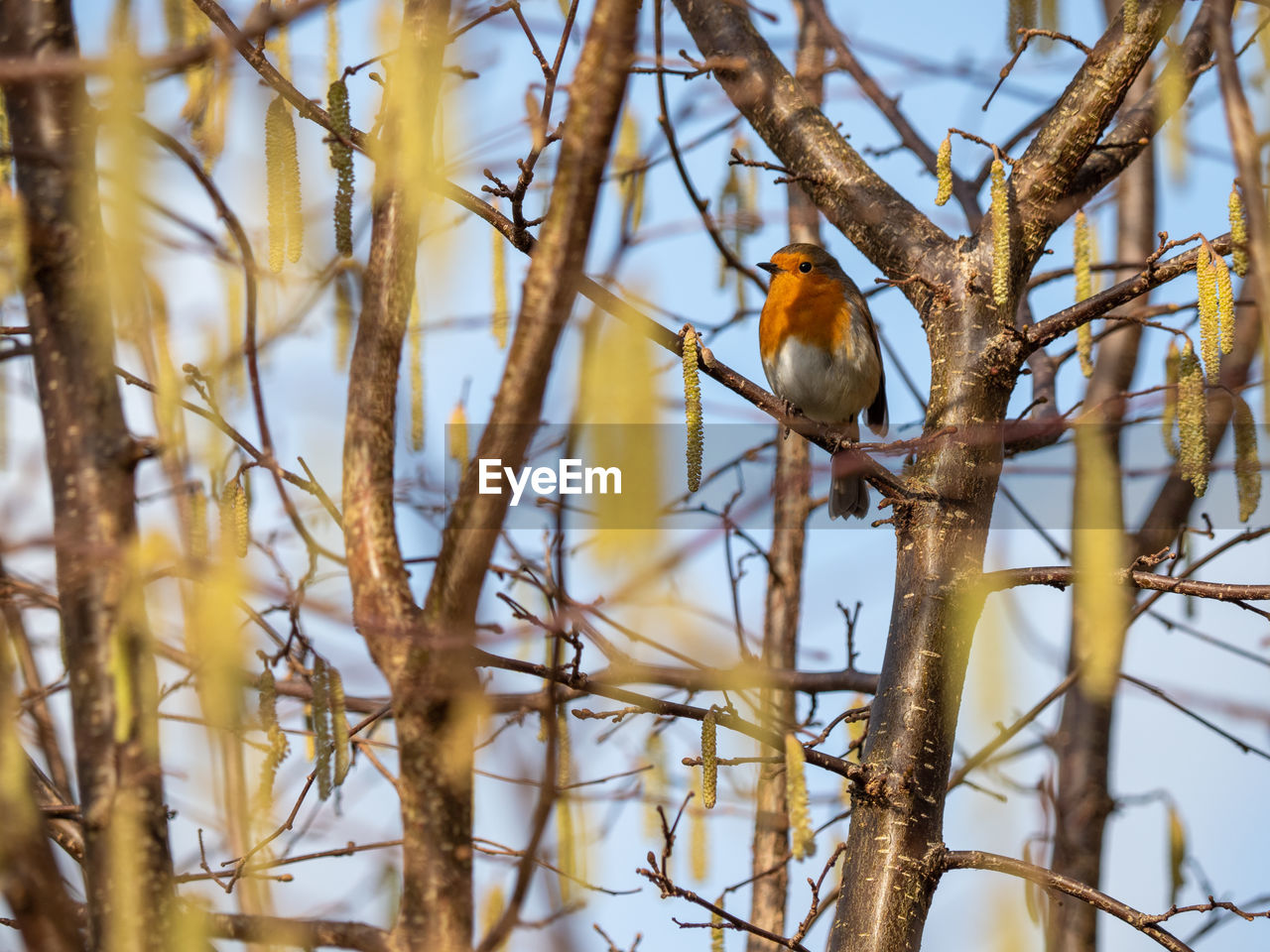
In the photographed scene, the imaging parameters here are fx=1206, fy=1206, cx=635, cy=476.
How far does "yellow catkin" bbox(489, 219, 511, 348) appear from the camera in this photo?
2.48 m

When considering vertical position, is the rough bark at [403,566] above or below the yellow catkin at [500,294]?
below

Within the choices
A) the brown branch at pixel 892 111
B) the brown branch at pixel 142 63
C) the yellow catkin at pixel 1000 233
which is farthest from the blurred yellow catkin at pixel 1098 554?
the brown branch at pixel 892 111

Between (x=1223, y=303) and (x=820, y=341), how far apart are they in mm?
2596

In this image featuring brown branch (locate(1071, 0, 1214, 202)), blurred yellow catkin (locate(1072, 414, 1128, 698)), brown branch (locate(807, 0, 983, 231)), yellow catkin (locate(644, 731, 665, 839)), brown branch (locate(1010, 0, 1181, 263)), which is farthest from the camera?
brown branch (locate(807, 0, 983, 231))

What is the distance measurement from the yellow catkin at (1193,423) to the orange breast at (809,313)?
2344 millimetres

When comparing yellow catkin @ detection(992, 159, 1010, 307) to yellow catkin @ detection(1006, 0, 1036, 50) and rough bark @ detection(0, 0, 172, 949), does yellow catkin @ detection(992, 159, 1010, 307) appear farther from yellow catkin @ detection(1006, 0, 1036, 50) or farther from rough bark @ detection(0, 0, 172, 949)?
rough bark @ detection(0, 0, 172, 949)

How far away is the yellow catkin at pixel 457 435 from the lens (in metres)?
2.76

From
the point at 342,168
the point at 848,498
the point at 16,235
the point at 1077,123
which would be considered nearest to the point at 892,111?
the point at 1077,123

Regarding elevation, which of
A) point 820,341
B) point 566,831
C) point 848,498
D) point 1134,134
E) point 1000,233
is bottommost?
point 566,831

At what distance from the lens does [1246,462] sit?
7.33ft

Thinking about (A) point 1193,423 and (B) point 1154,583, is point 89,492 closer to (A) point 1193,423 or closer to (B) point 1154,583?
(B) point 1154,583

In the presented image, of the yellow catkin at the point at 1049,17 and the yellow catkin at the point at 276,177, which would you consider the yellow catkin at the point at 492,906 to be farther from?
the yellow catkin at the point at 1049,17

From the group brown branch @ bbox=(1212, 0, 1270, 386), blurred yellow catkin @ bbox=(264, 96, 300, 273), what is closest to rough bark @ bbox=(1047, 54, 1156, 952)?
blurred yellow catkin @ bbox=(264, 96, 300, 273)

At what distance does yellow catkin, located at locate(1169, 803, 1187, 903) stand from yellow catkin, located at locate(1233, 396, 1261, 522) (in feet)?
3.92
